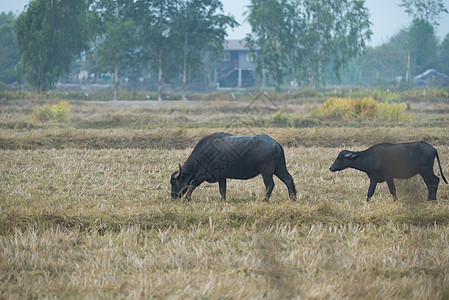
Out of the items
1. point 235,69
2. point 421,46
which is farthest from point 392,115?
point 421,46

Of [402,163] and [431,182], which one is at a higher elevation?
[402,163]

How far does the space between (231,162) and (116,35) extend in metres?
26.7

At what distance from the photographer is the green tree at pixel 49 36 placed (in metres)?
31.7

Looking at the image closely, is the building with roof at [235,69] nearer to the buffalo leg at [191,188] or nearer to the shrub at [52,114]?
the shrub at [52,114]

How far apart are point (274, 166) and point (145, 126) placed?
10.4 meters

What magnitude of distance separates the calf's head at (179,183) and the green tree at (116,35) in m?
26.2

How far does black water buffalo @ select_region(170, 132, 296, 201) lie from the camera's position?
22.9 feet

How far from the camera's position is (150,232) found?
18.9 feet

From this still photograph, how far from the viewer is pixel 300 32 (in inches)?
1615

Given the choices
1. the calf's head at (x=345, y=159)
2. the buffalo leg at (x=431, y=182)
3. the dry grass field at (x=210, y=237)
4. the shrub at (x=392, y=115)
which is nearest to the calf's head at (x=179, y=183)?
the dry grass field at (x=210, y=237)

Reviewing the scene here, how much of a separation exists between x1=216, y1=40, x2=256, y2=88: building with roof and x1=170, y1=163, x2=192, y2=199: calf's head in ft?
142

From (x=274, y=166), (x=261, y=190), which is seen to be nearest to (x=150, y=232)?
(x=274, y=166)

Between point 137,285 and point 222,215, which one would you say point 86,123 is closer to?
point 222,215

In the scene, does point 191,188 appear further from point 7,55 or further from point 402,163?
point 7,55
